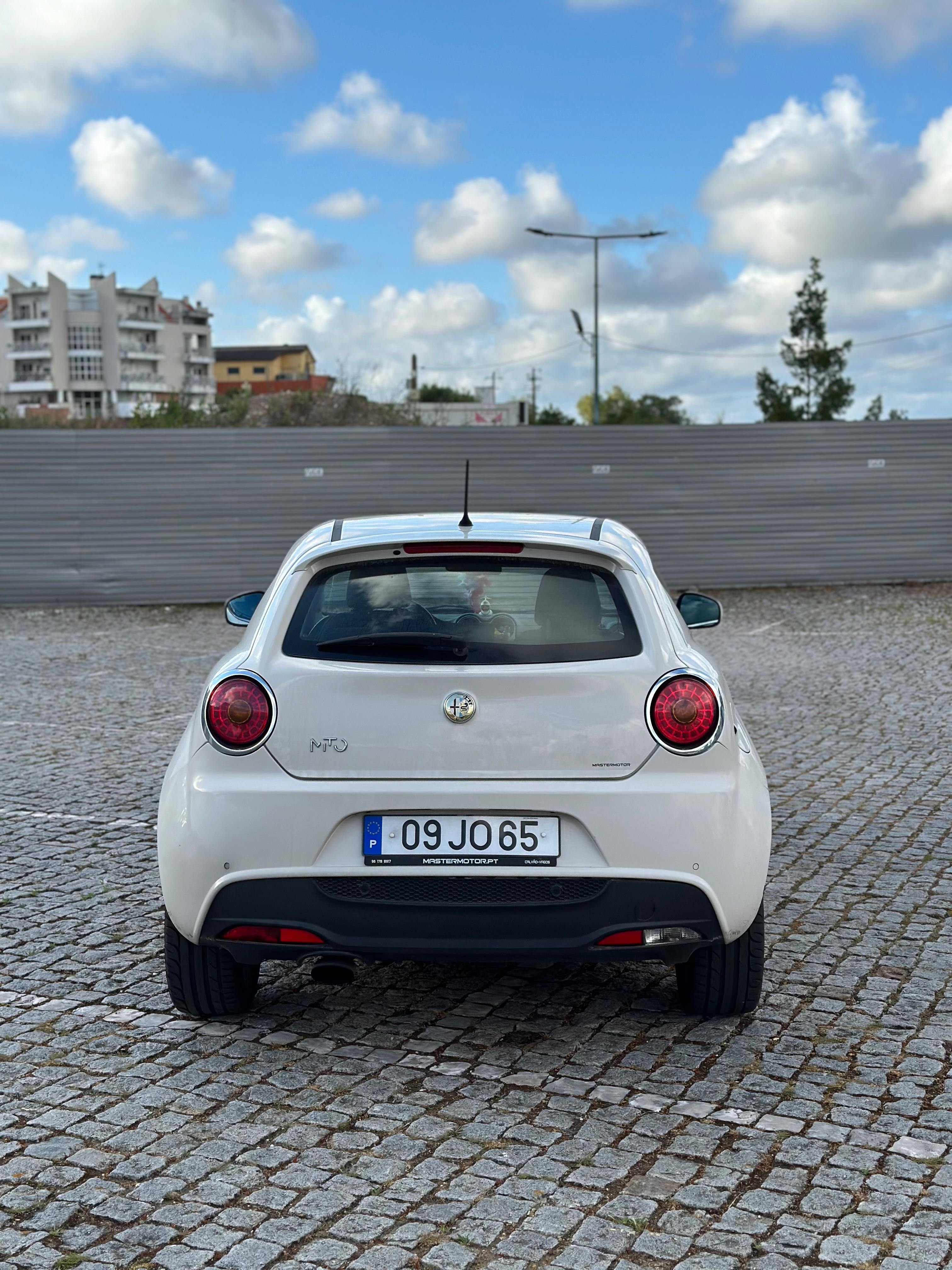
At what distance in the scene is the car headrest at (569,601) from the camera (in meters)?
4.02

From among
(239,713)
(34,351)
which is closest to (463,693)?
(239,713)

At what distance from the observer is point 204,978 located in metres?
4.22

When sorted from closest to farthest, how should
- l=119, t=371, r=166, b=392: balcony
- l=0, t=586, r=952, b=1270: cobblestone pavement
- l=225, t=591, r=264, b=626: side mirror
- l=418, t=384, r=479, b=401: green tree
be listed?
l=0, t=586, r=952, b=1270: cobblestone pavement
l=225, t=591, r=264, b=626: side mirror
l=418, t=384, r=479, b=401: green tree
l=119, t=371, r=166, b=392: balcony

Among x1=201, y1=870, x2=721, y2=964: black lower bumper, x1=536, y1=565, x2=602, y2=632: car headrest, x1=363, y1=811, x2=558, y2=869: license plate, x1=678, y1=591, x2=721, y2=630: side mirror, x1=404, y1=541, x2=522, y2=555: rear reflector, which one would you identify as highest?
x1=404, y1=541, x2=522, y2=555: rear reflector

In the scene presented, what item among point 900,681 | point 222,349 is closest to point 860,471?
point 900,681

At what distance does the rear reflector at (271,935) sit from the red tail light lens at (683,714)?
3.58 feet

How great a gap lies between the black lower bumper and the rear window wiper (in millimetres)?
626

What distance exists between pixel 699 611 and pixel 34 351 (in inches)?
5744

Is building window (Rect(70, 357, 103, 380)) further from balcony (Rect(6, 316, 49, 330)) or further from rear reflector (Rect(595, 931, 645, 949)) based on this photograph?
rear reflector (Rect(595, 931, 645, 949))

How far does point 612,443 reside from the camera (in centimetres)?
2312

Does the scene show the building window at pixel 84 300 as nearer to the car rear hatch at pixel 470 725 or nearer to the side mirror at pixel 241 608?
the side mirror at pixel 241 608

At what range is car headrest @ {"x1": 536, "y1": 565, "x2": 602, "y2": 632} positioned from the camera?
4.02 metres

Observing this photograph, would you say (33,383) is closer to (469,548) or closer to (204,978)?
(204,978)

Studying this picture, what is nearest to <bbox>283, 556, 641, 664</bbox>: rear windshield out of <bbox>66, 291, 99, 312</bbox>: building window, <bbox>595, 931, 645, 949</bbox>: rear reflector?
<bbox>595, 931, 645, 949</bbox>: rear reflector
